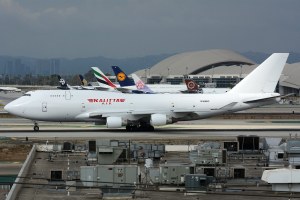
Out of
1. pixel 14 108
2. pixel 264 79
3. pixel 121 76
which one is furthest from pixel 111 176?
pixel 121 76

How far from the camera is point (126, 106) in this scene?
A: 280ft

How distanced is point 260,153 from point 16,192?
25.8 metres

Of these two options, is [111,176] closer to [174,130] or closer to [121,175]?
[121,175]

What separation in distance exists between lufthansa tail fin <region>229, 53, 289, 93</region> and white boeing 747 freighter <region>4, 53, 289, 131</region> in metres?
1.10

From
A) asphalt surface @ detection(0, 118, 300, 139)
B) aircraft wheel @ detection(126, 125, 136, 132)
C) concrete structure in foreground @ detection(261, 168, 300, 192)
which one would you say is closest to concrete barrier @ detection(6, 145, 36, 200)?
concrete structure in foreground @ detection(261, 168, 300, 192)

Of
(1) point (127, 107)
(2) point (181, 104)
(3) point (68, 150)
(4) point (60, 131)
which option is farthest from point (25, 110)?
(3) point (68, 150)

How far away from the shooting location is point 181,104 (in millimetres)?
85812

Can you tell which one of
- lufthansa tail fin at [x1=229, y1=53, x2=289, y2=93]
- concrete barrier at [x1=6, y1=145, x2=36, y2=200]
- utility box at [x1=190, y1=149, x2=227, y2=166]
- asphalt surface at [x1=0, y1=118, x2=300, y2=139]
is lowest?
concrete barrier at [x1=6, y1=145, x2=36, y2=200]

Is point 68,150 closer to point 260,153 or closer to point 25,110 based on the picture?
point 260,153

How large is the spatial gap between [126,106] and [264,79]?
16400 millimetres

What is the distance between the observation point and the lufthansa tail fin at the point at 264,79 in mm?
88938

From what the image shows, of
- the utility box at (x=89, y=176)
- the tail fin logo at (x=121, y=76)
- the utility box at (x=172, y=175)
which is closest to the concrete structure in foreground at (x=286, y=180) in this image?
the utility box at (x=172, y=175)

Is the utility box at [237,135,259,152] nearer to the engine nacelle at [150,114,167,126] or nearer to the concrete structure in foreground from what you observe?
the concrete structure in foreground

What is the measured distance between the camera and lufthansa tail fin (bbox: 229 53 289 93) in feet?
292
